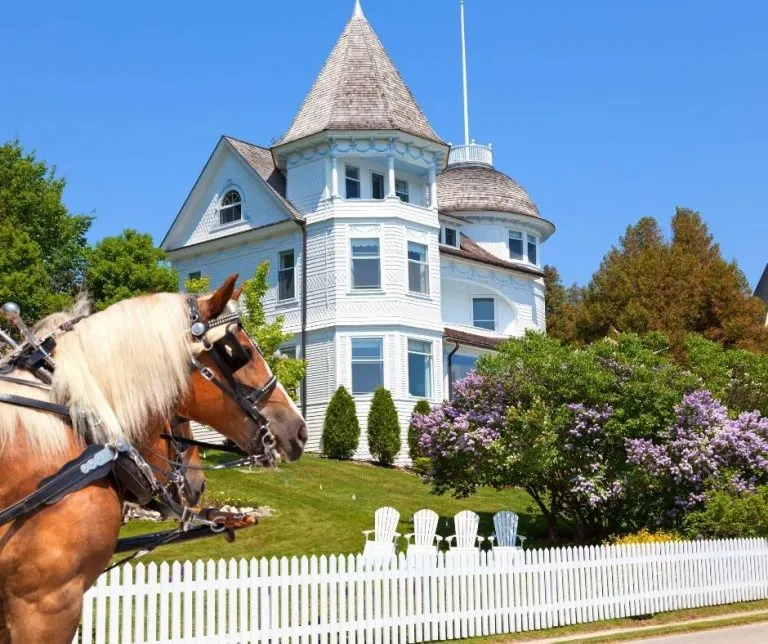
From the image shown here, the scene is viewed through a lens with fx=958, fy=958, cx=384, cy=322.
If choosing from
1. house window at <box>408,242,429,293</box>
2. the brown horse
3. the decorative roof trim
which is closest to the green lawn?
house window at <box>408,242,429,293</box>

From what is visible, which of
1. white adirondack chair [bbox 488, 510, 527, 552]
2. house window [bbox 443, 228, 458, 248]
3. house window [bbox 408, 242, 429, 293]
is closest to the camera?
white adirondack chair [bbox 488, 510, 527, 552]

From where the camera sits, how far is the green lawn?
61.0 feet

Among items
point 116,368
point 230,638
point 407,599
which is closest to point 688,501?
point 407,599

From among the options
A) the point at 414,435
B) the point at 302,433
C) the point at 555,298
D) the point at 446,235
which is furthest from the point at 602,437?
the point at 555,298

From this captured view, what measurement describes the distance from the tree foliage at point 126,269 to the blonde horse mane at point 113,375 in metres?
22.6

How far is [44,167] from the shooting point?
40281 mm

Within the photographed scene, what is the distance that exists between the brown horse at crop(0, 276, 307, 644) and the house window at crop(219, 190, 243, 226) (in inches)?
1233

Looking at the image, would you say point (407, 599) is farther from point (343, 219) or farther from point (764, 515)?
point (343, 219)

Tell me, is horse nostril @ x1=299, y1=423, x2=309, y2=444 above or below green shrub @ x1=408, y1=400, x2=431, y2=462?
below

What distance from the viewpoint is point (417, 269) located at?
3381 cm

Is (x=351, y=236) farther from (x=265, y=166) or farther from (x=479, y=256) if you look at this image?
(x=479, y=256)

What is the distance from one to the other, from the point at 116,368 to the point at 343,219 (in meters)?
28.2

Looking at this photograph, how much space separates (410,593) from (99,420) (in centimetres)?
892

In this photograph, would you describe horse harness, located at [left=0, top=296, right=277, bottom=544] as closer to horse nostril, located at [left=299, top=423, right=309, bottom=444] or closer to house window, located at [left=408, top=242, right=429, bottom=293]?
horse nostril, located at [left=299, top=423, right=309, bottom=444]
